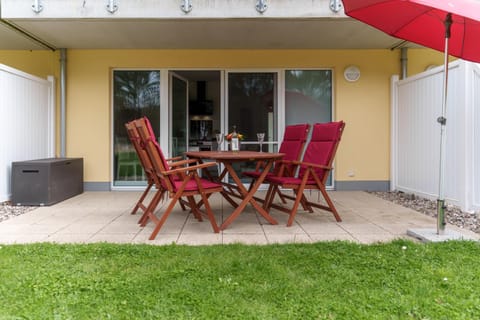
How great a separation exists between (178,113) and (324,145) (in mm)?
3488

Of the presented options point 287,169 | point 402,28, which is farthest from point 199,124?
point 402,28

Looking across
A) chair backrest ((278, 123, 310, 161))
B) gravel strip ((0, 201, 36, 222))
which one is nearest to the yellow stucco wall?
gravel strip ((0, 201, 36, 222))

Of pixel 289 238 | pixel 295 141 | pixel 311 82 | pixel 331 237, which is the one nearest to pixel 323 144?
pixel 295 141

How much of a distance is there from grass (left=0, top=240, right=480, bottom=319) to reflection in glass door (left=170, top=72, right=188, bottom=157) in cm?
391

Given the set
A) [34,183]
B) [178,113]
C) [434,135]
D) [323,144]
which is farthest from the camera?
[178,113]

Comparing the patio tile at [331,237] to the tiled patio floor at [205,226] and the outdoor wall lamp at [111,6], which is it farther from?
the outdoor wall lamp at [111,6]

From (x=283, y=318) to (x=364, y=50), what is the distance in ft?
18.6

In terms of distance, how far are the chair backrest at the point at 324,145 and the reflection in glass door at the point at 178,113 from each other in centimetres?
307

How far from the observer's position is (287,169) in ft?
14.4

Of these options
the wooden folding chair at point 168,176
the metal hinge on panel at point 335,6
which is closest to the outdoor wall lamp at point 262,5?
the metal hinge on panel at point 335,6

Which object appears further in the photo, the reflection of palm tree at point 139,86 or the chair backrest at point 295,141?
the reflection of palm tree at point 139,86

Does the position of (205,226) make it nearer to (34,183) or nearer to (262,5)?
(34,183)

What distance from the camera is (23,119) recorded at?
5.34 meters

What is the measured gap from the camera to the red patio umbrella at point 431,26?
10.1 feet
